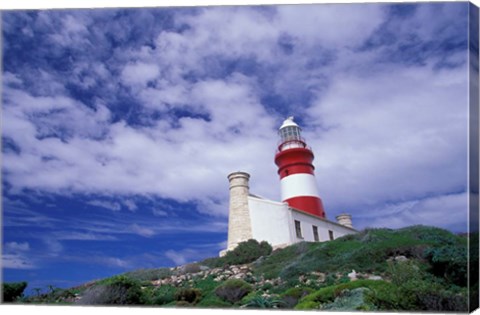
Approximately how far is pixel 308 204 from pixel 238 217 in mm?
2731

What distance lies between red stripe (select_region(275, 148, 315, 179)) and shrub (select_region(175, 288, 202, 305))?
6.48 m

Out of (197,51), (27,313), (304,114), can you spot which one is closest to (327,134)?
(304,114)

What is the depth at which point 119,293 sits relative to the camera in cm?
991

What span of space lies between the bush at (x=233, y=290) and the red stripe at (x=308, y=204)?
24.7 ft

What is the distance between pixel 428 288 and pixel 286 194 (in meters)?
9.65

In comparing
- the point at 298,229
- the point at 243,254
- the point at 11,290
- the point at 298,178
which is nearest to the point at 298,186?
the point at 298,178

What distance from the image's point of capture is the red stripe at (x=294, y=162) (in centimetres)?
1592

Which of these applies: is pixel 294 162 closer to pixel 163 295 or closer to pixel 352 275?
pixel 352 275

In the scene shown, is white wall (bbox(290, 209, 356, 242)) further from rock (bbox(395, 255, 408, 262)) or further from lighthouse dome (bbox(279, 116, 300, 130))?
rock (bbox(395, 255, 408, 262))

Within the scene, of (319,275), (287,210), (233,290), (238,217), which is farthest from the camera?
(287,210)

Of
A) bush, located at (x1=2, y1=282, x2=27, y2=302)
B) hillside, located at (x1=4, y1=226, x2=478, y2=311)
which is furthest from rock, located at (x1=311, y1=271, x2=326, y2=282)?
bush, located at (x1=2, y1=282, x2=27, y2=302)

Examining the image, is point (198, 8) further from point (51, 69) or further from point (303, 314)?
point (303, 314)

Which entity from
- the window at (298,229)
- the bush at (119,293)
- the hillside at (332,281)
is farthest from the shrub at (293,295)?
the window at (298,229)

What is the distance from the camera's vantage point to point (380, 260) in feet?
36.2
